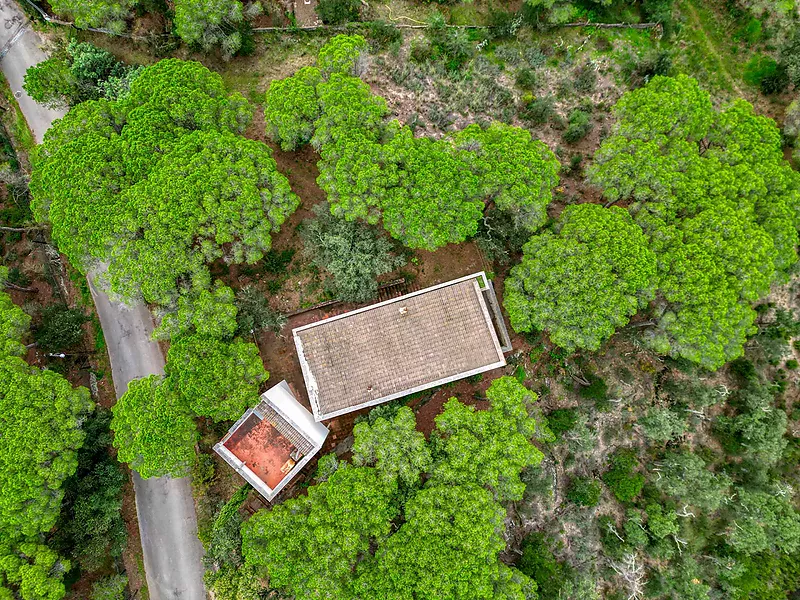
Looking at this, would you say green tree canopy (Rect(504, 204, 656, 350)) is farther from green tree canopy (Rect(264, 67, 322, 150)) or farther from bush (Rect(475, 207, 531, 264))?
green tree canopy (Rect(264, 67, 322, 150))

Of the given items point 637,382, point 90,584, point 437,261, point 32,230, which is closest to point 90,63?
point 32,230

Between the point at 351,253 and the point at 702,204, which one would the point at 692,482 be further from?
the point at 351,253

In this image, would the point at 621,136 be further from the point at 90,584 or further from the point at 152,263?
the point at 90,584

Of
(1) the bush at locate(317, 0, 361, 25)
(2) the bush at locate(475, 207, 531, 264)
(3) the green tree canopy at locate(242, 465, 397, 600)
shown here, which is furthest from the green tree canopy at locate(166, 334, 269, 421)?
(1) the bush at locate(317, 0, 361, 25)

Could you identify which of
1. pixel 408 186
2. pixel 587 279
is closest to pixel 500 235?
pixel 587 279

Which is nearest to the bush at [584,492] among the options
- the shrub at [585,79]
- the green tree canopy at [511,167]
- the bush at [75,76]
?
the green tree canopy at [511,167]

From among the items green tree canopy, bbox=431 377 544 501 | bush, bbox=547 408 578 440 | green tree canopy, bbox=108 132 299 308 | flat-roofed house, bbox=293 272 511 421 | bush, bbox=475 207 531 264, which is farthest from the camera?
bush, bbox=475 207 531 264
